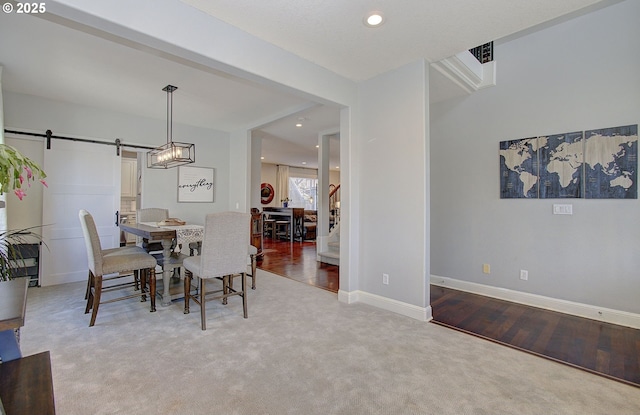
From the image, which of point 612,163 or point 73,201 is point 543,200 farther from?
point 73,201

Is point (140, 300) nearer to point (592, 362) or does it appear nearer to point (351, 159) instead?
point (351, 159)

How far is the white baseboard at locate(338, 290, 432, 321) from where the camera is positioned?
2933 mm

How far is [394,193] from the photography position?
3172mm

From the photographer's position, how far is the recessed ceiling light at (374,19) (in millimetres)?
2250

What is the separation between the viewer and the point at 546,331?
8.81ft

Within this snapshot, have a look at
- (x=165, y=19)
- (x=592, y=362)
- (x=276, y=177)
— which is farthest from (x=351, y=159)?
(x=276, y=177)

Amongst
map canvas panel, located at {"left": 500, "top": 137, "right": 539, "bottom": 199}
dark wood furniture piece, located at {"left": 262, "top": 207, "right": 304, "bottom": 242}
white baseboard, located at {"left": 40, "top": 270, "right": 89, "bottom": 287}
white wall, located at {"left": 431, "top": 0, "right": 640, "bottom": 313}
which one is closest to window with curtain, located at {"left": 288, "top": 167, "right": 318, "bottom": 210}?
dark wood furniture piece, located at {"left": 262, "top": 207, "right": 304, "bottom": 242}

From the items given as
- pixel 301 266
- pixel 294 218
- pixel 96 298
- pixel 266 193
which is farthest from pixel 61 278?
pixel 266 193

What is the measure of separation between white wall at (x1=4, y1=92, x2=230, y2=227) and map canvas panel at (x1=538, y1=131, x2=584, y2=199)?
515 cm

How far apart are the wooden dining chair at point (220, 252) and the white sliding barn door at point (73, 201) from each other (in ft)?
8.20

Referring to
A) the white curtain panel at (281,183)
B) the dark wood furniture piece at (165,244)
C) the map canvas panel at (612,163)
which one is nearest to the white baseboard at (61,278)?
the dark wood furniture piece at (165,244)

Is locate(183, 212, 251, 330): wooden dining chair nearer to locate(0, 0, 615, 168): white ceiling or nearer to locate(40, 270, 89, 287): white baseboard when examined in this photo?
locate(0, 0, 615, 168): white ceiling

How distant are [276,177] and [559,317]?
9.81 metres

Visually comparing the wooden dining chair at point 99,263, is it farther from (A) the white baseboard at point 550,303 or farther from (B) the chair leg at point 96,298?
(A) the white baseboard at point 550,303
